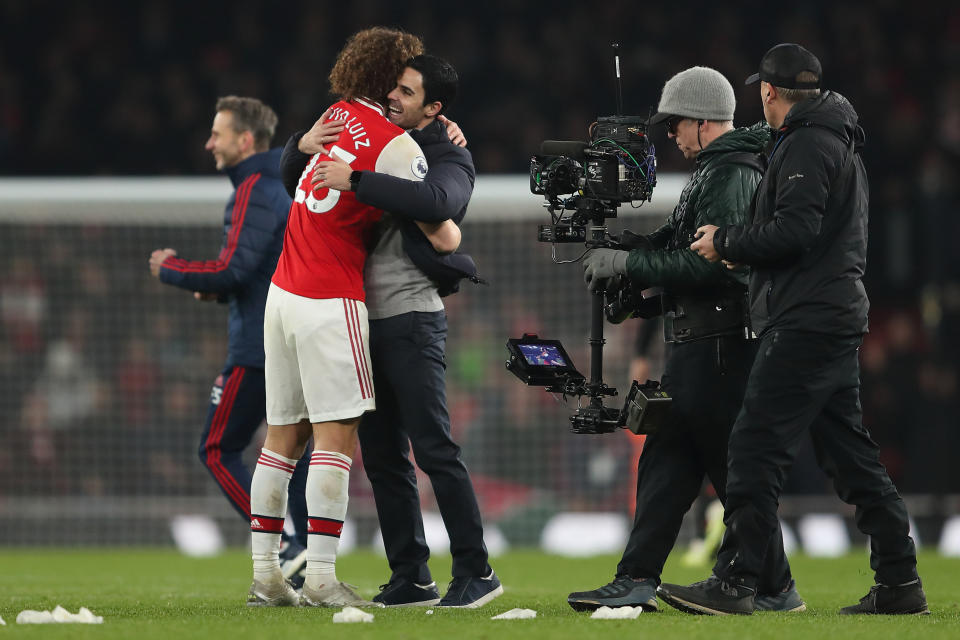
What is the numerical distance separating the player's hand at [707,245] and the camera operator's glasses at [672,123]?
54 centimetres

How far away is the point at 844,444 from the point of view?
4945 mm

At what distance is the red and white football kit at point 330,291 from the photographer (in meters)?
5.01

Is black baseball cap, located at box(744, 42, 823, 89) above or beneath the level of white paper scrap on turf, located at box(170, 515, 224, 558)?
above

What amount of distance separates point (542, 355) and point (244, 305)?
182cm

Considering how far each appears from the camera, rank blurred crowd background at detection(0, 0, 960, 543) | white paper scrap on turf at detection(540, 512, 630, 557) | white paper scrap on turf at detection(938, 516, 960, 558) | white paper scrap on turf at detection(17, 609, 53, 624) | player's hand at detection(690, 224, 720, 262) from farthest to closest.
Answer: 1. blurred crowd background at detection(0, 0, 960, 543)
2. white paper scrap on turf at detection(540, 512, 630, 557)
3. white paper scrap on turf at detection(938, 516, 960, 558)
4. player's hand at detection(690, 224, 720, 262)
5. white paper scrap on turf at detection(17, 609, 53, 624)

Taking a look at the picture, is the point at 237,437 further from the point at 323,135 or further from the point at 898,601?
→ the point at 898,601

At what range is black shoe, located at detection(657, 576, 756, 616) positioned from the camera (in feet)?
15.7

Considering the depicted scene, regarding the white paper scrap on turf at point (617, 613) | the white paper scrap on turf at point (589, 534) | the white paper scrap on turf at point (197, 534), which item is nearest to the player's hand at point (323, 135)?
the white paper scrap on turf at point (617, 613)

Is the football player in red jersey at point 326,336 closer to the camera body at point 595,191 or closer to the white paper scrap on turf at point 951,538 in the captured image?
the camera body at point 595,191

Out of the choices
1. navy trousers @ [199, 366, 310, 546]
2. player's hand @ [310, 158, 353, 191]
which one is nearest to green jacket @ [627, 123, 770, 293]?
player's hand @ [310, 158, 353, 191]

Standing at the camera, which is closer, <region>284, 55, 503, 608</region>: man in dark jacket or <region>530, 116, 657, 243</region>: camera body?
<region>530, 116, 657, 243</region>: camera body

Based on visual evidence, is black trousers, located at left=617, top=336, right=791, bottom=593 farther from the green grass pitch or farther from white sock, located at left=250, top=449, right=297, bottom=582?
white sock, located at left=250, top=449, right=297, bottom=582

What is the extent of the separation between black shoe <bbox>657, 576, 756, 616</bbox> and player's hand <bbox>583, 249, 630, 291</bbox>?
112cm

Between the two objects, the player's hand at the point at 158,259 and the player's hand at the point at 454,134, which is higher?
the player's hand at the point at 454,134
